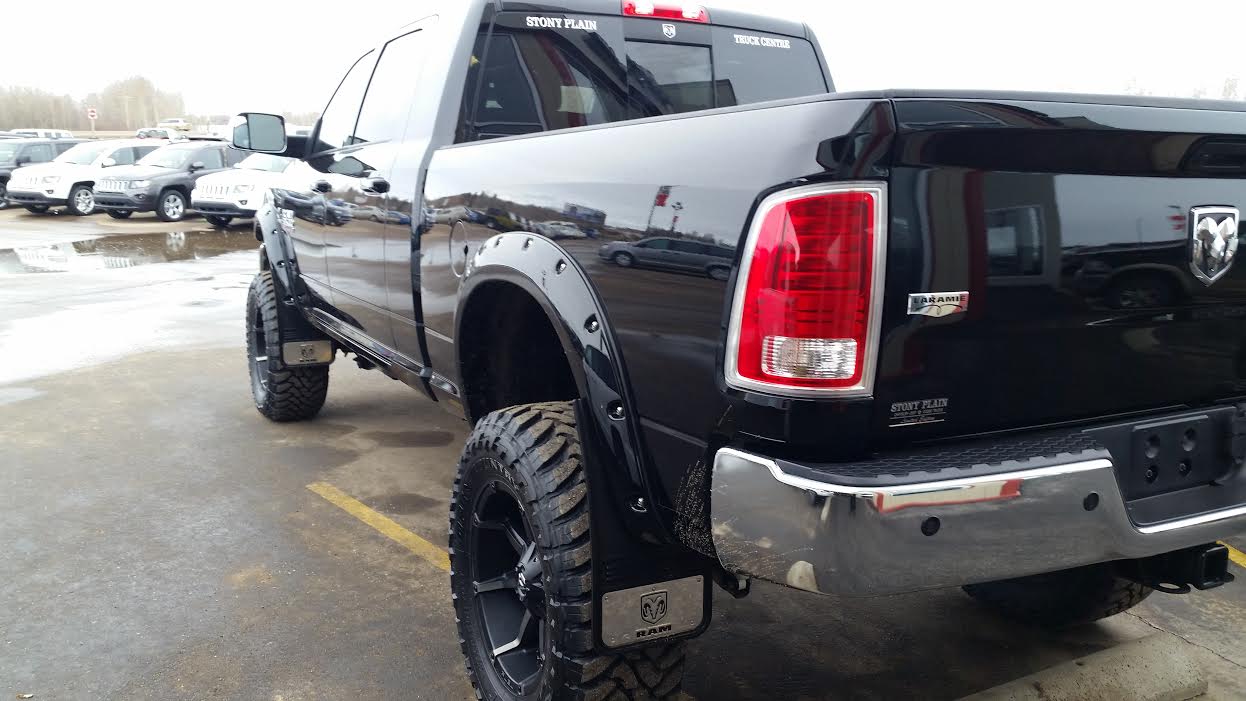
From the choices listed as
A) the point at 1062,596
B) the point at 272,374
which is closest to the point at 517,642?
the point at 1062,596

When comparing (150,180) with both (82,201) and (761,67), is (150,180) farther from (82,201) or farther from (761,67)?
(761,67)

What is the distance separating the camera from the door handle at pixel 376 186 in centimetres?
370

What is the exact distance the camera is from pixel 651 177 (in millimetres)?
2143

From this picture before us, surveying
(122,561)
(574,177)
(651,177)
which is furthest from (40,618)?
(651,177)

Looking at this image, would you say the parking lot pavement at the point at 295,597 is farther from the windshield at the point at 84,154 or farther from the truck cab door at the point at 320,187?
the windshield at the point at 84,154

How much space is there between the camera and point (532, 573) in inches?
97.0

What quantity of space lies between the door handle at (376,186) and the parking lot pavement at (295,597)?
1.43 m

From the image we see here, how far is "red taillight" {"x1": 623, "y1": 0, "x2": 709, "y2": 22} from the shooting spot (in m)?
3.81

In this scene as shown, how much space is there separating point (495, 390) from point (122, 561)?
1834mm

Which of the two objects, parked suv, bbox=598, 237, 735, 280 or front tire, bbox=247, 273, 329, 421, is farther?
front tire, bbox=247, 273, 329, 421

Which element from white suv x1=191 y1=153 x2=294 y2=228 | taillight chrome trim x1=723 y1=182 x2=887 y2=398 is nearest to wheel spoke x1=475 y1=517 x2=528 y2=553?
taillight chrome trim x1=723 y1=182 x2=887 y2=398

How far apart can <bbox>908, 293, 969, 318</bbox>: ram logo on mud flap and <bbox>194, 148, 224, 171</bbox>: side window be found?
803 inches

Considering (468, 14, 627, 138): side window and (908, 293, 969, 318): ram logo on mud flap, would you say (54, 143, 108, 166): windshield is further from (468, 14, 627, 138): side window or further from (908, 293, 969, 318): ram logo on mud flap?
(908, 293, 969, 318): ram logo on mud flap

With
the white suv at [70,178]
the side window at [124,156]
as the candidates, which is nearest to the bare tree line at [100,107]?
the white suv at [70,178]
